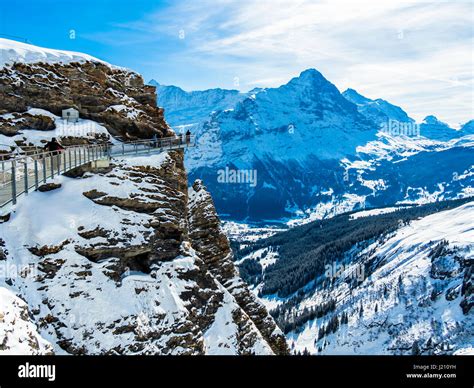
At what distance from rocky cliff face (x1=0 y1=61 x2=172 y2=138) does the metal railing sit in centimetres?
214

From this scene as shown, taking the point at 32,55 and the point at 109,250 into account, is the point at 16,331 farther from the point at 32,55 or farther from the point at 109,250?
the point at 32,55

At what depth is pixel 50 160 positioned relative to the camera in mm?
28016

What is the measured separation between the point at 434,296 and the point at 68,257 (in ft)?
611

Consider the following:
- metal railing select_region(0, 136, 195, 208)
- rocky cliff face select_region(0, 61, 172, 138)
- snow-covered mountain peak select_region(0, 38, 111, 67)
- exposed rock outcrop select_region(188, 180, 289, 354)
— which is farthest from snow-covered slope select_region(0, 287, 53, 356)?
snow-covered mountain peak select_region(0, 38, 111, 67)

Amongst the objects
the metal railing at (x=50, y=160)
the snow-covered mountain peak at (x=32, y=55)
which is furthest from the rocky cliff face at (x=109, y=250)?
the metal railing at (x=50, y=160)

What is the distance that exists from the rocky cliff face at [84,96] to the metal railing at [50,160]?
214cm

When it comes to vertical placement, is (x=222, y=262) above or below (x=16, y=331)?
below

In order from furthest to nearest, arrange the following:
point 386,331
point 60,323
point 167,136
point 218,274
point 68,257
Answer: point 386,331, point 167,136, point 218,274, point 68,257, point 60,323

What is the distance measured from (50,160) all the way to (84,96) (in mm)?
15334

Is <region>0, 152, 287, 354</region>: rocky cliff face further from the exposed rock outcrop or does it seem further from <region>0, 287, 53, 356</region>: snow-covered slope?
the exposed rock outcrop

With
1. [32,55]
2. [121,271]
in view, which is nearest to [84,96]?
[32,55]

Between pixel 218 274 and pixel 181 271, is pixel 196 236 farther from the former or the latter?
pixel 181 271

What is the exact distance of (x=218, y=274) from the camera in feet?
141
